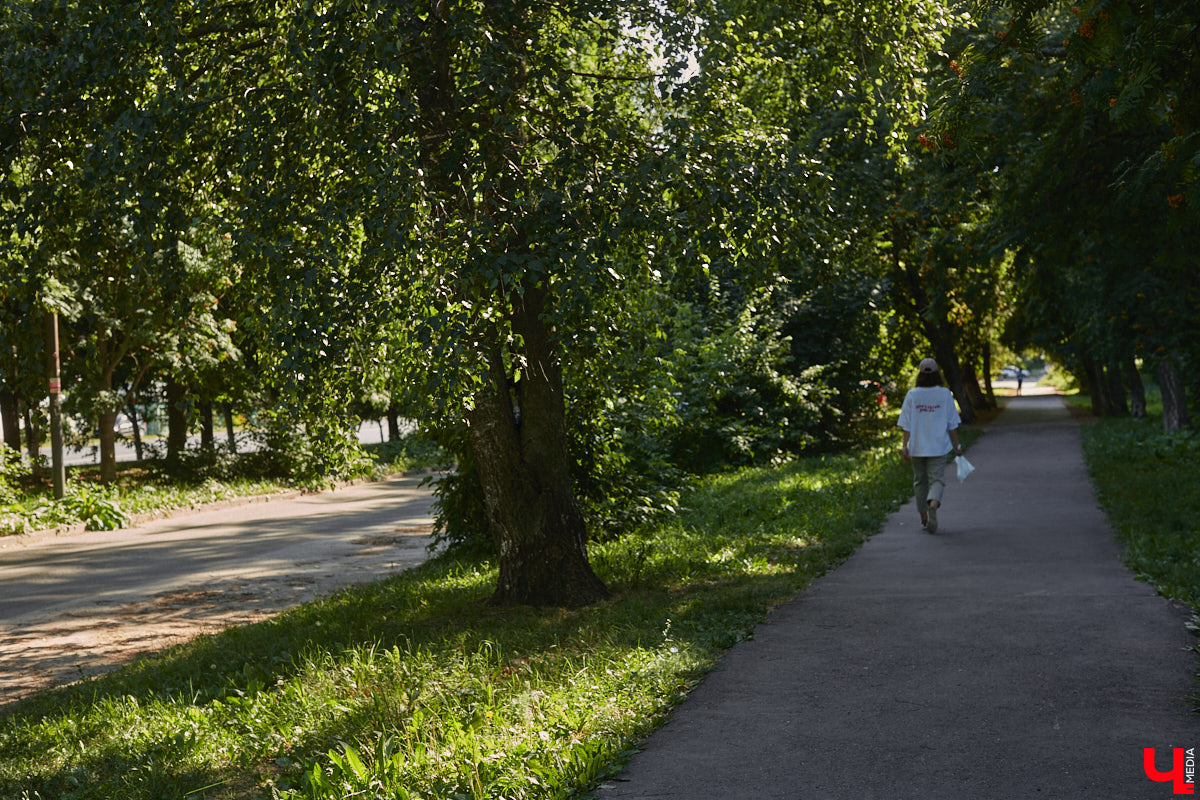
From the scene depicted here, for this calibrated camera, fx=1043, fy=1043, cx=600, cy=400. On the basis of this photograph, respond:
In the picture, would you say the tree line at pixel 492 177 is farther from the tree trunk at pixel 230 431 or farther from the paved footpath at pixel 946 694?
the tree trunk at pixel 230 431

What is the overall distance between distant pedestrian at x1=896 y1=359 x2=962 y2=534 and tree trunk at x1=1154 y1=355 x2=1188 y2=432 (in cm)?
1471

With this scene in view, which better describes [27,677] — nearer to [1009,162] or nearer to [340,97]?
[340,97]

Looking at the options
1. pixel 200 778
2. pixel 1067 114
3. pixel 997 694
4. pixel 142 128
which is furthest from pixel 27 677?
pixel 1067 114

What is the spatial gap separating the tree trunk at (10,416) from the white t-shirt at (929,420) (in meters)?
20.4

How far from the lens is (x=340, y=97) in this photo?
20.6 feet

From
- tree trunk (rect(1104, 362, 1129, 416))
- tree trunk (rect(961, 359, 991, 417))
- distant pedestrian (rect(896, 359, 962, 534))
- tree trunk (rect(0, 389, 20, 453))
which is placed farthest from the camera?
tree trunk (rect(961, 359, 991, 417))

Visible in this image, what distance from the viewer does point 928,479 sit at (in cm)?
1107

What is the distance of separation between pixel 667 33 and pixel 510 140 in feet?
5.36

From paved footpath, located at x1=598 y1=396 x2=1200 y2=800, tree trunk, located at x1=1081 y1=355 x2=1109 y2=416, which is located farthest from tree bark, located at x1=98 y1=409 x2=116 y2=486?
tree trunk, located at x1=1081 y1=355 x2=1109 y2=416

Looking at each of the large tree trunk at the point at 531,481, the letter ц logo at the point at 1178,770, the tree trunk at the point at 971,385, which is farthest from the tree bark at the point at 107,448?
the tree trunk at the point at 971,385

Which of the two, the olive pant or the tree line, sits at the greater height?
the tree line

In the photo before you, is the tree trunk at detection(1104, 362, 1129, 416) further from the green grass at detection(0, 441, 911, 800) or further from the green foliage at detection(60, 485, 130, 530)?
the green foliage at detection(60, 485, 130, 530)

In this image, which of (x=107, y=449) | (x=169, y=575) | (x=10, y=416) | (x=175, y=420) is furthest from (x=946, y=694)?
(x=10, y=416)

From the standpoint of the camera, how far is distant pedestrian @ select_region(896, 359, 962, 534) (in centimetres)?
1088
